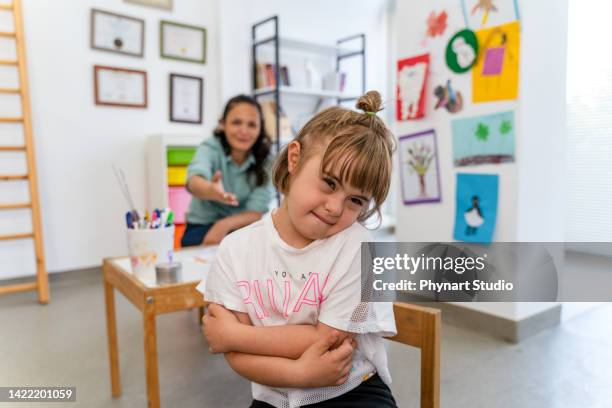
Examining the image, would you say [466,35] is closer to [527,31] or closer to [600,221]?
[527,31]

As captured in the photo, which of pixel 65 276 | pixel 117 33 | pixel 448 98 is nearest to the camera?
pixel 448 98

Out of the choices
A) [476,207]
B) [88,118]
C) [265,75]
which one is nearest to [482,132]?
[476,207]

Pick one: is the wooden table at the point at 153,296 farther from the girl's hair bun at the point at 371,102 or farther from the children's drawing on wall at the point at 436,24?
the children's drawing on wall at the point at 436,24

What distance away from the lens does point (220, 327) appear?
0.78m

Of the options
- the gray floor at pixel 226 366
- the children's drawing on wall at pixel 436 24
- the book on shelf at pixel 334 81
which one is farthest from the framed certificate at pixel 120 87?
the children's drawing on wall at pixel 436 24

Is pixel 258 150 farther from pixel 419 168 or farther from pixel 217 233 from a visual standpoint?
pixel 419 168

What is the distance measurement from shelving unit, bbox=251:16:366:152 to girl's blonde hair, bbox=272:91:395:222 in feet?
9.21

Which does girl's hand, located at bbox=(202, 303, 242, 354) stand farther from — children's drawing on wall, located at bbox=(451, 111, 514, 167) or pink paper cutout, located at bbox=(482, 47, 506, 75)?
pink paper cutout, located at bbox=(482, 47, 506, 75)

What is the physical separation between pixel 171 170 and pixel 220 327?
2.49m

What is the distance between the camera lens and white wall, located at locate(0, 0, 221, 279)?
9.33 feet

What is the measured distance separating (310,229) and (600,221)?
130 centimetres

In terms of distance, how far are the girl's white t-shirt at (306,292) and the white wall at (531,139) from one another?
1.32m

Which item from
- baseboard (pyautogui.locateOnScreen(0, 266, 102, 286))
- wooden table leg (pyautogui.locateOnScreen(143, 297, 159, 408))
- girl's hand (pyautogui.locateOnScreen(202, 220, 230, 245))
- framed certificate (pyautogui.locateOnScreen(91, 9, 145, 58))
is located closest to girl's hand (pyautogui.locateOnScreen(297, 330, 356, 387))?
wooden table leg (pyautogui.locateOnScreen(143, 297, 159, 408))

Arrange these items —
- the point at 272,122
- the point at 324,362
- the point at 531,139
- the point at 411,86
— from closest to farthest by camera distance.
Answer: the point at 324,362 → the point at 531,139 → the point at 411,86 → the point at 272,122
